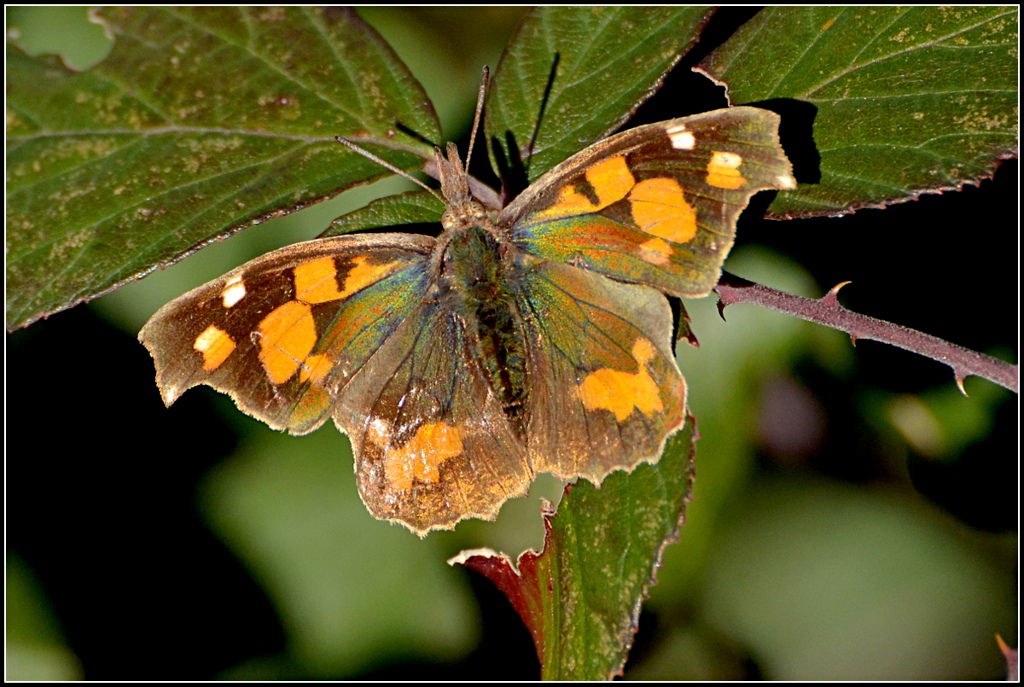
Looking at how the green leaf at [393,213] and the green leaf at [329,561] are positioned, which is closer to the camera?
the green leaf at [393,213]

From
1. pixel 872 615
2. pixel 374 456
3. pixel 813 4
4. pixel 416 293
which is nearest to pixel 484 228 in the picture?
pixel 416 293

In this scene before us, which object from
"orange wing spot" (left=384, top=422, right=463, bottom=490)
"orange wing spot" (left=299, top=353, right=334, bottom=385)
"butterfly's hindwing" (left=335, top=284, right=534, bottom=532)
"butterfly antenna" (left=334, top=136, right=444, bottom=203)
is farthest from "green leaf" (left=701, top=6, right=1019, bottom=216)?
"orange wing spot" (left=299, top=353, right=334, bottom=385)

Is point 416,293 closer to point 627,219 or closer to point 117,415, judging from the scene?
point 627,219

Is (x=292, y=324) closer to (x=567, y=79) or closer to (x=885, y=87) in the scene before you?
(x=567, y=79)

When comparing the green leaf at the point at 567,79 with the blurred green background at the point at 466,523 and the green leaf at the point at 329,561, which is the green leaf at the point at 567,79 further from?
the green leaf at the point at 329,561

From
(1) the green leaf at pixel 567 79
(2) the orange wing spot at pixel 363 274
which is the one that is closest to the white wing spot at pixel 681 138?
(1) the green leaf at pixel 567 79

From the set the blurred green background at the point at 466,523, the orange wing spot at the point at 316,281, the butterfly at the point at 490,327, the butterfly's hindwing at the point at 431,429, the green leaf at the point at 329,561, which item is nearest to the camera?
the butterfly at the point at 490,327
